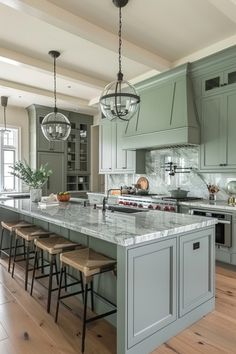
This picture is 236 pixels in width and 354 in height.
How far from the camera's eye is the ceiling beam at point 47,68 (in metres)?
3.98

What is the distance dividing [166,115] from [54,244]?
2.96 m

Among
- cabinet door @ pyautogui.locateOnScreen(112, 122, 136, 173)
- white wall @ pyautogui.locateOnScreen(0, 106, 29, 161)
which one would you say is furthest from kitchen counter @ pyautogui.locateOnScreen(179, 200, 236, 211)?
white wall @ pyautogui.locateOnScreen(0, 106, 29, 161)

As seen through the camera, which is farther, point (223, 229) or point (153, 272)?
point (223, 229)

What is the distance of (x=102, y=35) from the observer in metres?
3.38

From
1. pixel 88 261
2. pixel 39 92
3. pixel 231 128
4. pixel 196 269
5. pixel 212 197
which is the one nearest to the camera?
pixel 88 261

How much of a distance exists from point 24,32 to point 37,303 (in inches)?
130

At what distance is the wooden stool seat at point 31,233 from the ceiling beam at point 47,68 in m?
2.58

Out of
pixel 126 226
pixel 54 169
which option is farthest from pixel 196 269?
pixel 54 169

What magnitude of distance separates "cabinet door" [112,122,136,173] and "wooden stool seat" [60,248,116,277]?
11.2 feet

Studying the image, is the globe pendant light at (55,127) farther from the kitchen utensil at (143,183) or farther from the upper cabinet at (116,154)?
Answer: the kitchen utensil at (143,183)

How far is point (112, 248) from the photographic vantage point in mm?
2305

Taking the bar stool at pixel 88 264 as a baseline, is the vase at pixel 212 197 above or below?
above

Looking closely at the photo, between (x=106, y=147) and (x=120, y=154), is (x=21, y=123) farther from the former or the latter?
(x=120, y=154)

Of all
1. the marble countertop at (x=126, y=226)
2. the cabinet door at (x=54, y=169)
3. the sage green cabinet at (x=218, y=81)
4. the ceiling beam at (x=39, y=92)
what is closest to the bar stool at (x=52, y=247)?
the marble countertop at (x=126, y=226)
